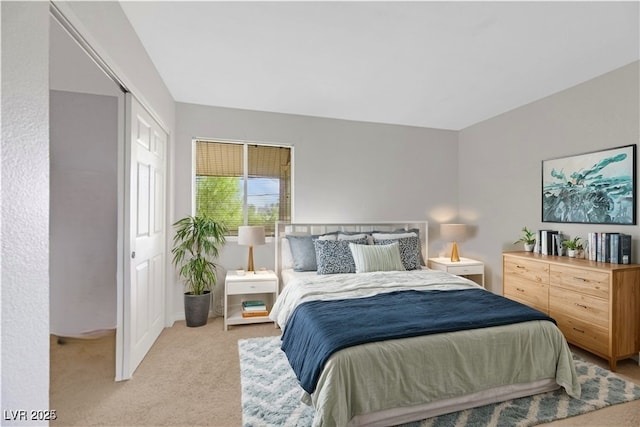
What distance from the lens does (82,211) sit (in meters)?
3.00

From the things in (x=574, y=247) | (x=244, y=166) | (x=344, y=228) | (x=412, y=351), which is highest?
(x=244, y=166)

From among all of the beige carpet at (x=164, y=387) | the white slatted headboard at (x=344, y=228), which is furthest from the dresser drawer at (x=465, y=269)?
the beige carpet at (x=164, y=387)

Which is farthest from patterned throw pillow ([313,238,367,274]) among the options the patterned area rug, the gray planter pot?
the gray planter pot

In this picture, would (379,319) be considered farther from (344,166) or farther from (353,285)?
(344,166)

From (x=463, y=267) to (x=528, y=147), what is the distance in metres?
1.66

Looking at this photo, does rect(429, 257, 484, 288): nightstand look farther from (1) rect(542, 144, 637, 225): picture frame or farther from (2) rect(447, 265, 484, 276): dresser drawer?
(1) rect(542, 144, 637, 225): picture frame

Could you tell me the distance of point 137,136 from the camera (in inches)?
98.7

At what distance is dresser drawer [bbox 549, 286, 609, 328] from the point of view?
8.36 ft

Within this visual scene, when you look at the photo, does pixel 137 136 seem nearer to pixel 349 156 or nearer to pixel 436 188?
pixel 349 156

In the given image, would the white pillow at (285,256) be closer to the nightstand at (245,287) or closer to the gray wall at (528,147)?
the nightstand at (245,287)

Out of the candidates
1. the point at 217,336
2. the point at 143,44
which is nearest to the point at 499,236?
the point at 217,336

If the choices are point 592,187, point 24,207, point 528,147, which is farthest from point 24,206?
point 528,147

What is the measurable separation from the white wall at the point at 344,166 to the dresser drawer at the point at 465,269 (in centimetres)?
65

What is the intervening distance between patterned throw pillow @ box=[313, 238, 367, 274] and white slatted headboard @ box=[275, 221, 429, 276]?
1.79 ft
